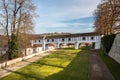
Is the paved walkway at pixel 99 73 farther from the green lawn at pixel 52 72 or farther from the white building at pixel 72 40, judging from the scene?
the white building at pixel 72 40

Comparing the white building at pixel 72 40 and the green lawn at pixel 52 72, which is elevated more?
the white building at pixel 72 40

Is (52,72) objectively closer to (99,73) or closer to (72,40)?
(99,73)

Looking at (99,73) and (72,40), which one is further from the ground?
(72,40)

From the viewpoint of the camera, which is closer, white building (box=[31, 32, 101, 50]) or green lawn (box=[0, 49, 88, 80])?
green lawn (box=[0, 49, 88, 80])

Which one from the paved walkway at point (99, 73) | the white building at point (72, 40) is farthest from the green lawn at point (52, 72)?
the white building at point (72, 40)

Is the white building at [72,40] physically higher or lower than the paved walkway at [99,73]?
higher

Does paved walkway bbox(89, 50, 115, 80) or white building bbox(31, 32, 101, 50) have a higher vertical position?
white building bbox(31, 32, 101, 50)

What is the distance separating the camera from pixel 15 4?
76.2ft

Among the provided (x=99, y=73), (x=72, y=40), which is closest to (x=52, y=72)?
(x=99, y=73)

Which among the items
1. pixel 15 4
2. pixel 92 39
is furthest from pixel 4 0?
pixel 92 39

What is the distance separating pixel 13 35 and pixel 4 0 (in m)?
4.73

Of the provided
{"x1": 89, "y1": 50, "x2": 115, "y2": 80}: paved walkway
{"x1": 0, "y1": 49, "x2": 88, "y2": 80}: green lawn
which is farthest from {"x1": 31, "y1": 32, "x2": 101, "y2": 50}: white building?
{"x1": 89, "y1": 50, "x2": 115, "y2": 80}: paved walkway

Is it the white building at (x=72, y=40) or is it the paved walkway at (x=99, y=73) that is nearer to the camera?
the paved walkway at (x=99, y=73)

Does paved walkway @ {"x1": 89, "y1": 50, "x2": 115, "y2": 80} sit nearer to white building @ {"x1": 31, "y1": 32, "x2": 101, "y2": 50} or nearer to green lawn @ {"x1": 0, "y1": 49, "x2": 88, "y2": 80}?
Answer: green lawn @ {"x1": 0, "y1": 49, "x2": 88, "y2": 80}
